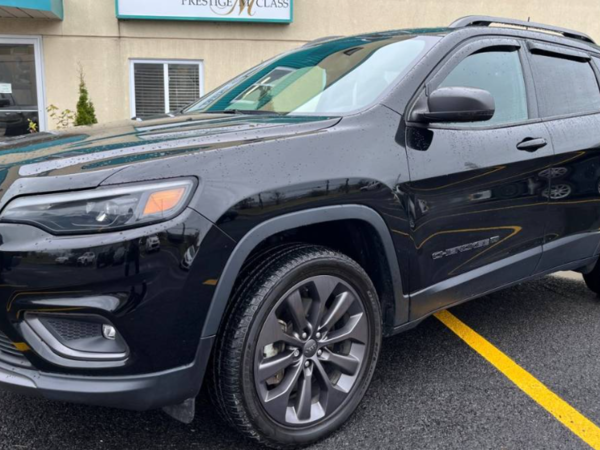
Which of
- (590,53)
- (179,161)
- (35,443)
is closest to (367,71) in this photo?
(179,161)

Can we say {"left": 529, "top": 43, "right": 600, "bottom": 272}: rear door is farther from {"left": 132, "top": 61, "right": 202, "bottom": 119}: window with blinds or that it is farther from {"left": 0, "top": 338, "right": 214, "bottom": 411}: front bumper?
{"left": 132, "top": 61, "right": 202, "bottom": 119}: window with blinds

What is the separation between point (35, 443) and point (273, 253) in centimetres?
124

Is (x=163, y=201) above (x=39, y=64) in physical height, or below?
below

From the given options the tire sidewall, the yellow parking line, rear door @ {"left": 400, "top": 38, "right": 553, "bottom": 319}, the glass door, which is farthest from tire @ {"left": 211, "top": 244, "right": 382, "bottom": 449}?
the glass door

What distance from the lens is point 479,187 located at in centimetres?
258

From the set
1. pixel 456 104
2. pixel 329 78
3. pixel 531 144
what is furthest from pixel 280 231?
pixel 531 144

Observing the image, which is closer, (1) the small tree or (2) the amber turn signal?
(2) the amber turn signal

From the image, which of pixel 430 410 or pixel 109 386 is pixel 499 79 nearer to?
pixel 430 410

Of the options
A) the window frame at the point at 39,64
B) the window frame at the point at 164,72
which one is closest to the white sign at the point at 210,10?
the window frame at the point at 164,72

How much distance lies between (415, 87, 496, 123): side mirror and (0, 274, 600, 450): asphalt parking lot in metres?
1.32

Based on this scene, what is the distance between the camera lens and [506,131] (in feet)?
9.16

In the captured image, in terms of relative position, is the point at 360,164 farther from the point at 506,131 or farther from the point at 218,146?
the point at 506,131

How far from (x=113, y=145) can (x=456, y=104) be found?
1.39 metres

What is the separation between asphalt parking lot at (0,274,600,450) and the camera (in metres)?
2.24
